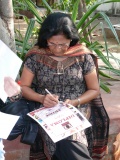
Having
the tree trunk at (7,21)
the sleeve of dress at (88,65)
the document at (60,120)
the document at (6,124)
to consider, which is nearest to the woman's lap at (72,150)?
the document at (60,120)

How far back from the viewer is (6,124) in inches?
76.0

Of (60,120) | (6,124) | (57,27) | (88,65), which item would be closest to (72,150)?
(60,120)

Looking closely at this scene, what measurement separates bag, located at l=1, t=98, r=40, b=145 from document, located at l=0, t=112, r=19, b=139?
18cm

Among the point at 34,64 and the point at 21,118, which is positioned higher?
the point at 34,64

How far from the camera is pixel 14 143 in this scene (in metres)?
2.66

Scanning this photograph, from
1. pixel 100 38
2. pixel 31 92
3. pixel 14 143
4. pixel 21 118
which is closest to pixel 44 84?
pixel 31 92

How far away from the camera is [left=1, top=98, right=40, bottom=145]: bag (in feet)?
7.02

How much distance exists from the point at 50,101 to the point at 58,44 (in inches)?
14.6

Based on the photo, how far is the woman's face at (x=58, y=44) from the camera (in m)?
2.28

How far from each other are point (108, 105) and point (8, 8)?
4.12 ft

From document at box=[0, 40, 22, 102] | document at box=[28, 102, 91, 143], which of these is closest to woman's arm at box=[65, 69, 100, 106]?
document at box=[28, 102, 91, 143]

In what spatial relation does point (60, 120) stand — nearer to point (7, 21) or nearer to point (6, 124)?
point (6, 124)

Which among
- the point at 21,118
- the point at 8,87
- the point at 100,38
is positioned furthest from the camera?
the point at 100,38

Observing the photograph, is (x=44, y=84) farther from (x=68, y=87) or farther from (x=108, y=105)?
(x=108, y=105)
